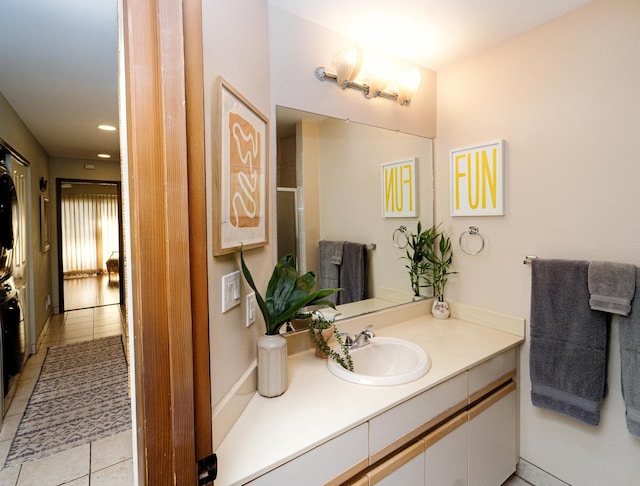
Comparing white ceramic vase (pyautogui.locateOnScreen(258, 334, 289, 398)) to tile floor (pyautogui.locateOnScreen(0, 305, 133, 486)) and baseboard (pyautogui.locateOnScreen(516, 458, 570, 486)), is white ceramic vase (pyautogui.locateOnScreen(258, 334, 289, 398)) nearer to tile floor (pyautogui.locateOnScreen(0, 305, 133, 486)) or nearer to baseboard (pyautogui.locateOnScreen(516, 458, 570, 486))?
tile floor (pyautogui.locateOnScreen(0, 305, 133, 486))

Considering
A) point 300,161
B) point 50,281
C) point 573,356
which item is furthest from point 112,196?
point 573,356

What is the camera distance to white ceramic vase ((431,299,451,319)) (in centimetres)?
215

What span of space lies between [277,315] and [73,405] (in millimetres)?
2362

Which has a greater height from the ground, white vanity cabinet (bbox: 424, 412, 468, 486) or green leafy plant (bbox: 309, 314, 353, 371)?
green leafy plant (bbox: 309, 314, 353, 371)

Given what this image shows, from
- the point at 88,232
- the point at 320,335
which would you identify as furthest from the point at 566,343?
the point at 88,232

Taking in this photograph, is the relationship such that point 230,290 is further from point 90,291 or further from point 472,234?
point 90,291

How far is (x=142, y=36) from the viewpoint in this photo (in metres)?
0.60

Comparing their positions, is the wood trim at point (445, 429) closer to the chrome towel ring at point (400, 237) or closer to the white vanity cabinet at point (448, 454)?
the white vanity cabinet at point (448, 454)

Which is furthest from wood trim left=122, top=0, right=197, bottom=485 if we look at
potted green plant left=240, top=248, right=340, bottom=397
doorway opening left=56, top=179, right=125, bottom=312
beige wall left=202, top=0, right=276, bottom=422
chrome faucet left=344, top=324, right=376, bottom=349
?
doorway opening left=56, top=179, right=125, bottom=312

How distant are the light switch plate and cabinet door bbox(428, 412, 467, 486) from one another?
3.09ft

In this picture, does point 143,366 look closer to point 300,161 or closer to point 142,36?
point 142,36

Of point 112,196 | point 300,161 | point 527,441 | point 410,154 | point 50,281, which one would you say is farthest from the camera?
point 112,196

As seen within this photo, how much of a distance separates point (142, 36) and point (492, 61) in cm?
196

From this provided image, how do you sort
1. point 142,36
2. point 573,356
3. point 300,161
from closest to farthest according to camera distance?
point 142,36 < point 573,356 < point 300,161
